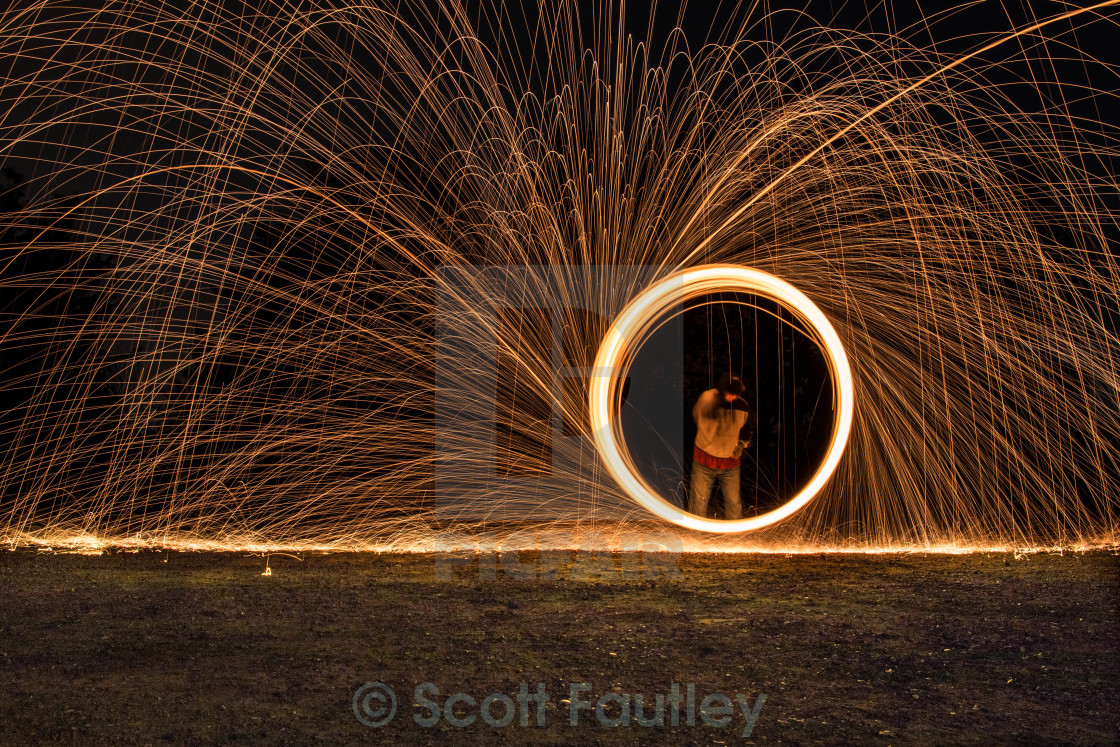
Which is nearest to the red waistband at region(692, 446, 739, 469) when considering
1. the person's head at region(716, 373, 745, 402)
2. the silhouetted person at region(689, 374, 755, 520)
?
the silhouetted person at region(689, 374, 755, 520)

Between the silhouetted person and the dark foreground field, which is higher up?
the silhouetted person

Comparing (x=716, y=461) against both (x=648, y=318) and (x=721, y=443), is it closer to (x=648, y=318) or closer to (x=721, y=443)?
(x=721, y=443)

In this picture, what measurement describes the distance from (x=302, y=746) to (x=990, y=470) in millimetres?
7988

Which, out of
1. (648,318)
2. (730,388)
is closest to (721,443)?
(730,388)

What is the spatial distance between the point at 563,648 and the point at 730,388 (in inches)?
148

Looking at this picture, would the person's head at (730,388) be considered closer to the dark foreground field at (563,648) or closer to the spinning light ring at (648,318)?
the spinning light ring at (648,318)

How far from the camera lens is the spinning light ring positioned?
5969mm

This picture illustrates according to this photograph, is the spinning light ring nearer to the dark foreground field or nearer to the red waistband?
the dark foreground field

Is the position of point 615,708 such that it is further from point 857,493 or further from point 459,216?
point 459,216

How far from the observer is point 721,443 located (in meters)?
7.46

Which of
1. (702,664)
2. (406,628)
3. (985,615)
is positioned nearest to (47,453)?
(406,628)

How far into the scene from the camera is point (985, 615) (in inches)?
192

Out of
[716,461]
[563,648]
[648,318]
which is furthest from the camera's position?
[716,461]

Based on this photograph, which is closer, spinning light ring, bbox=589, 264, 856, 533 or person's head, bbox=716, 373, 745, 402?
spinning light ring, bbox=589, 264, 856, 533
